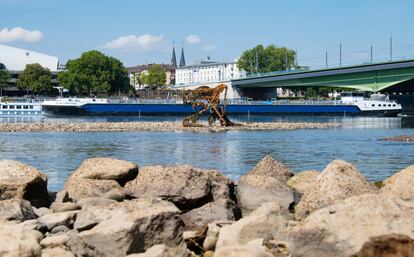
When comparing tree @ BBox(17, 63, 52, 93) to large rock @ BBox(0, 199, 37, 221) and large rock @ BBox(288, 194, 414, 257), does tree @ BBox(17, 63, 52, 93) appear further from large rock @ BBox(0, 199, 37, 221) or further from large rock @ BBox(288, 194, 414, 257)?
large rock @ BBox(288, 194, 414, 257)

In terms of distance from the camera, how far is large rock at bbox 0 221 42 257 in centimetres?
752

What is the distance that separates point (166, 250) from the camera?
7.93 m

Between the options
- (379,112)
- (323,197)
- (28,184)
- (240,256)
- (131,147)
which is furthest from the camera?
(379,112)

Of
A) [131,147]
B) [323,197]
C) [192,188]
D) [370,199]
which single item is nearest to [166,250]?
[370,199]

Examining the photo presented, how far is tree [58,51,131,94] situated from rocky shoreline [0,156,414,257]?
11579 cm

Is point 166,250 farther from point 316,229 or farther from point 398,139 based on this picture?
point 398,139

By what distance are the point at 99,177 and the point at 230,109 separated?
82.6 meters

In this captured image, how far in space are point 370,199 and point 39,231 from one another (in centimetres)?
429

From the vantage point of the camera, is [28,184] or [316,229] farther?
[28,184]

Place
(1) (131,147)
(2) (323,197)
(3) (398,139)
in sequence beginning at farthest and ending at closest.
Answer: (3) (398,139), (1) (131,147), (2) (323,197)

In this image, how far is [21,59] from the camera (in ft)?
557

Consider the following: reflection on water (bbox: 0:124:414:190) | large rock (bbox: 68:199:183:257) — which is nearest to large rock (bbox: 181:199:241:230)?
large rock (bbox: 68:199:183:257)

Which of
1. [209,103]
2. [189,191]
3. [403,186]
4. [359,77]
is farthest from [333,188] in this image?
[359,77]

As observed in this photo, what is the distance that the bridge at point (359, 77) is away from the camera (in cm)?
8119
